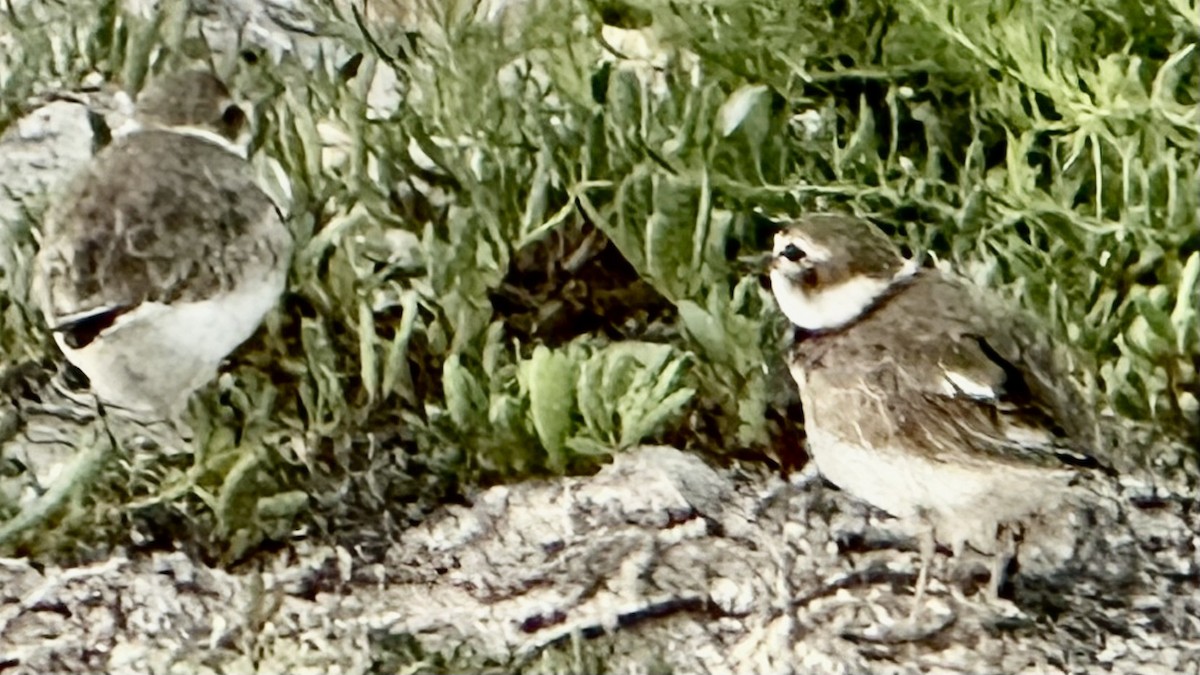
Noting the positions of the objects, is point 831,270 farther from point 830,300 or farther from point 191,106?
point 191,106

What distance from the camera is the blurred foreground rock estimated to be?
1.01 meters

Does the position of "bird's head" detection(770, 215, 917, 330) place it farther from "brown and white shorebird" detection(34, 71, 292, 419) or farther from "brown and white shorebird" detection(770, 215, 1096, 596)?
"brown and white shorebird" detection(34, 71, 292, 419)

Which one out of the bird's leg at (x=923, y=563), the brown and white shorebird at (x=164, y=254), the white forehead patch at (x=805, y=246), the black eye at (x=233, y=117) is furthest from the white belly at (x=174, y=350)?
the bird's leg at (x=923, y=563)

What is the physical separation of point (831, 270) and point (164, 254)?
438 millimetres

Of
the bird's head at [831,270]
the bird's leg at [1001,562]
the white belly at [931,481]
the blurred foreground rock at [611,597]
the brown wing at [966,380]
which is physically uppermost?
the bird's head at [831,270]

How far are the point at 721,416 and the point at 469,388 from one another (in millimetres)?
168

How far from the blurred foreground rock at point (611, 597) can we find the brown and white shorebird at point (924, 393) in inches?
1.5

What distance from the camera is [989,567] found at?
101 cm

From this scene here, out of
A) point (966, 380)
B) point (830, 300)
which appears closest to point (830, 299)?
point (830, 300)

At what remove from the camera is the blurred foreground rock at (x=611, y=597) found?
1.01m

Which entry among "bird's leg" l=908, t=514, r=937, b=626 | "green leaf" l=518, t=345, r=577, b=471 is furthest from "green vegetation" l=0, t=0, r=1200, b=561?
"bird's leg" l=908, t=514, r=937, b=626

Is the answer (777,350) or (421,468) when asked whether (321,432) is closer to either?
(421,468)

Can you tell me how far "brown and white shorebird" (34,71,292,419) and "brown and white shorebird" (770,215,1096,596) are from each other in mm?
357

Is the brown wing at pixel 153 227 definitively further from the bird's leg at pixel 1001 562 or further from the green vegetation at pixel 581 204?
the bird's leg at pixel 1001 562
